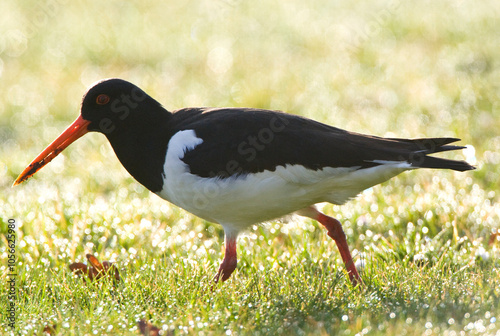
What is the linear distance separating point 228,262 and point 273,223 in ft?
3.46

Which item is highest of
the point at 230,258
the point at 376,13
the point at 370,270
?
the point at 376,13

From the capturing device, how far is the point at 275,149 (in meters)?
4.20

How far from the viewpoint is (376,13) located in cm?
1141

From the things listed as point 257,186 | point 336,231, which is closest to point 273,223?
point 336,231

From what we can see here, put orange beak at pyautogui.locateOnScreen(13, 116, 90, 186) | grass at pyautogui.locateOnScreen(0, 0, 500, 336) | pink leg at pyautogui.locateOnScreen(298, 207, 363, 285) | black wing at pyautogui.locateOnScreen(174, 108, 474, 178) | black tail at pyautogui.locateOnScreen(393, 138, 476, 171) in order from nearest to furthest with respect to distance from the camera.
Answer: grass at pyautogui.locateOnScreen(0, 0, 500, 336) < black tail at pyautogui.locateOnScreen(393, 138, 476, 171) < black wing at pyautogui.locateOnScreen(174, 108, 474, 178) < pink leg at pyautogui.locateOnScreen(298, 207, 363, 285) < orange beak at pyautogui.locateOnScreen(13, 116, 90, 186)

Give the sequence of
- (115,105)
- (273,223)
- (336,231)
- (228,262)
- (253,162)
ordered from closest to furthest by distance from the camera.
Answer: (253,162), (228,262), (115,105), (336,231), (273,223)

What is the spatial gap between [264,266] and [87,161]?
3.46 metres

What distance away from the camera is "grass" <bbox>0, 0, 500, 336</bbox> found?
3.77m

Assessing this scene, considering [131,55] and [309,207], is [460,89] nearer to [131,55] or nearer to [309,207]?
[309,207]

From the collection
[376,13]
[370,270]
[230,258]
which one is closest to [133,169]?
[230,258]

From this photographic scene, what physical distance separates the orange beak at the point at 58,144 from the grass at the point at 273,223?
569 mm

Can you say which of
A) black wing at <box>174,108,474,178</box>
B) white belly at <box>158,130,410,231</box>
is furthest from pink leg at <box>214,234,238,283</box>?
black wing at <box>174,108,474,178</box>

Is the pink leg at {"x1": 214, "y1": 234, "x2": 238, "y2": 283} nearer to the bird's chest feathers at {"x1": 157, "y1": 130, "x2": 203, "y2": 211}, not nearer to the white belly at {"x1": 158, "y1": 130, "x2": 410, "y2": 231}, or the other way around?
the white belly at {"x1": 158, "y1": 130, "x2": 410, "y2": 231}

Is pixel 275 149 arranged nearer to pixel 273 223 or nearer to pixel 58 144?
pixel 273 223
